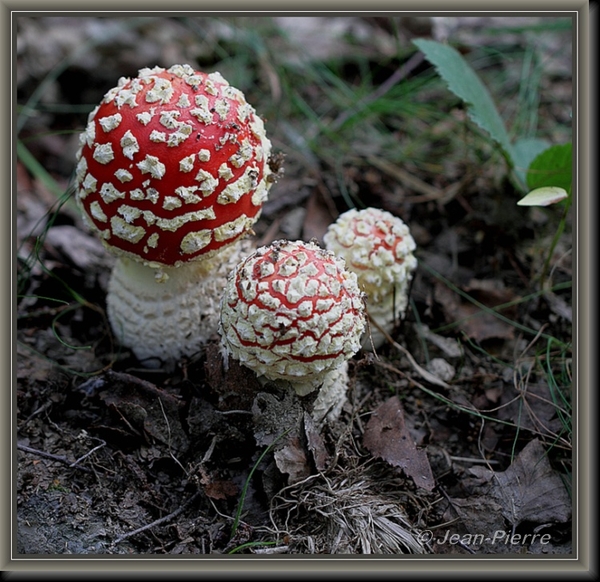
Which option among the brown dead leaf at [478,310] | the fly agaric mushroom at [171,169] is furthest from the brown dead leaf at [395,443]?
the fly agaric mushroom at [171,169]

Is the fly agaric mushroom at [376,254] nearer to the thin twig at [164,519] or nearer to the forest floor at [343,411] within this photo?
the forest floor at [343,411]

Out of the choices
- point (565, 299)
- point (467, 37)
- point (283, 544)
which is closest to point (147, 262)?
point (283, 544)

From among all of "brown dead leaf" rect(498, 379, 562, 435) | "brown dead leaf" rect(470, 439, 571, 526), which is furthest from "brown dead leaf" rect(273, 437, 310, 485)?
"brown dead leaf" rect(498, 379, 562, 435)

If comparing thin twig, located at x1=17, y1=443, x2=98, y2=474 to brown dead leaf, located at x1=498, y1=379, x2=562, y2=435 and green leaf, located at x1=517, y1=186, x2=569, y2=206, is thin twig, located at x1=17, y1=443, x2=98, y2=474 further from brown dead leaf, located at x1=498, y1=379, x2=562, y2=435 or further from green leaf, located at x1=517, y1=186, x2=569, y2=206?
green leaf, located at x1=517, y1=186, x2=569, y2=206

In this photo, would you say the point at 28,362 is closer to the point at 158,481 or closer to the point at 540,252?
the point at 158,481

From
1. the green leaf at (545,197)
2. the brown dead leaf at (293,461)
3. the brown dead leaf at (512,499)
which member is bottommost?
the brown dead leaf at (512,499)

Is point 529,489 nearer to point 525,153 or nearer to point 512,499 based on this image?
point 512,499
